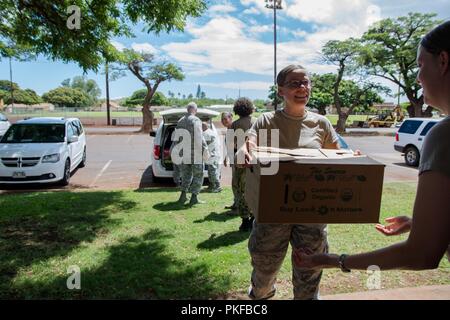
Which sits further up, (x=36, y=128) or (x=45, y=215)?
(x=36, y=128)

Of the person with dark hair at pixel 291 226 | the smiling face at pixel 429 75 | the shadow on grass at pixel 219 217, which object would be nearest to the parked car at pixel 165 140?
the shadow on grass at pixel 219 217

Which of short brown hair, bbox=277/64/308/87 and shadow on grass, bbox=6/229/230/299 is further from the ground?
short brown hair, bbox=277/64/308/87

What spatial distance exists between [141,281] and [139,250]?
3.06 feet

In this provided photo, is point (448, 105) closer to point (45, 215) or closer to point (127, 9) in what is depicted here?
point (45, 215)

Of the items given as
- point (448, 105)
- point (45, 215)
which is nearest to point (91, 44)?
point (45, 215)

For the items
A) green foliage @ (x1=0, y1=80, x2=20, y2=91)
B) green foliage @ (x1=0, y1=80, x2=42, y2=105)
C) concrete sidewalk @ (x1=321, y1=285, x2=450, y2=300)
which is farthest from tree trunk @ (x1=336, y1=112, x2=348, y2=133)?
green foliage @ (x1=0, y1=80, x2=20, y2=91)

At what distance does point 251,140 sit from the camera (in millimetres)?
2703

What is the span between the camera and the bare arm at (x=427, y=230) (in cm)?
116

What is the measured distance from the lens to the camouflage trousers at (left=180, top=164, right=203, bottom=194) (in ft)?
23.2

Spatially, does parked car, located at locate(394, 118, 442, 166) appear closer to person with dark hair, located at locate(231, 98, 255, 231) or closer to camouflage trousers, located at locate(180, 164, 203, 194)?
camouflage trousers, located at locate(180, 164, 203, 194)

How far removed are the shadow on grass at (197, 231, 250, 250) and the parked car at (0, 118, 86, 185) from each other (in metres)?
5.40

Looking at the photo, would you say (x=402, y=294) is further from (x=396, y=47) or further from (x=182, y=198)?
(x=396, y=47)

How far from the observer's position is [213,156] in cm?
787

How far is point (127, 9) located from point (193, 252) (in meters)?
4.70
